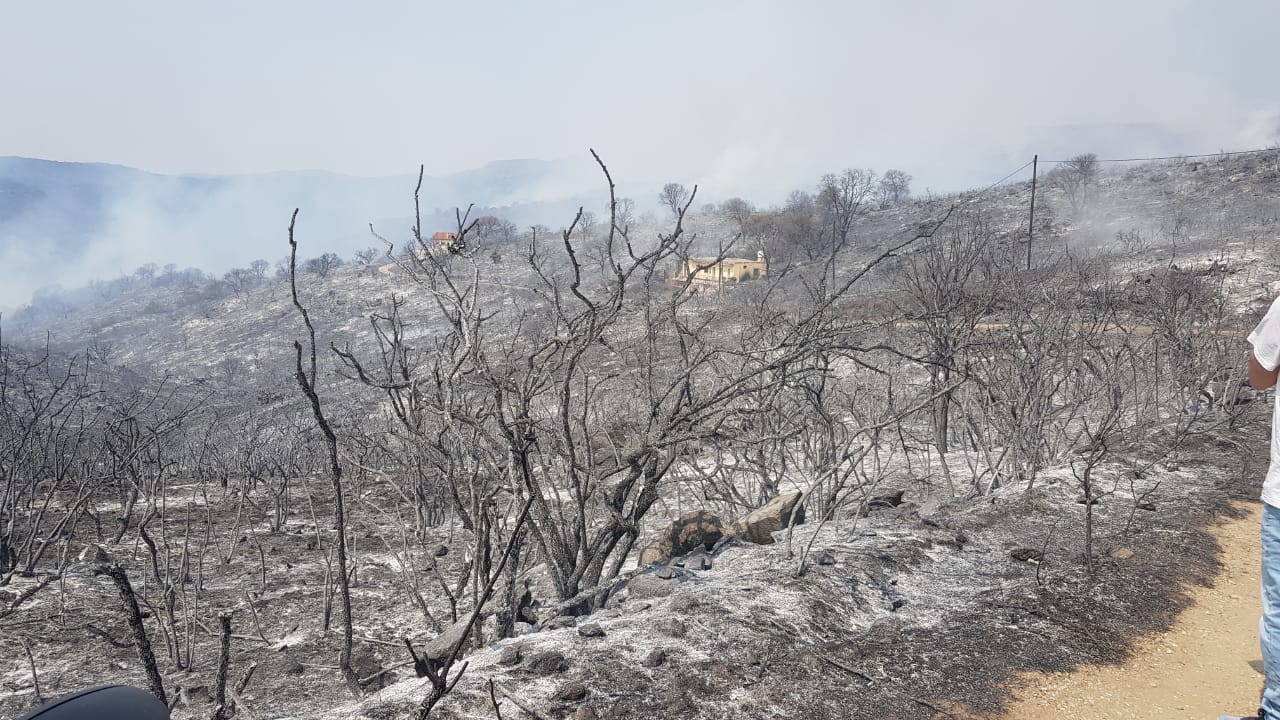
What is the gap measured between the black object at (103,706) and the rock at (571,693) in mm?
1896

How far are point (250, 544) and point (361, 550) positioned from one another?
124 cm

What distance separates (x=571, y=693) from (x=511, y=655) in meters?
0.46

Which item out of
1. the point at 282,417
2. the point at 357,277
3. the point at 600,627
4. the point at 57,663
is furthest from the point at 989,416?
the point at 357,277

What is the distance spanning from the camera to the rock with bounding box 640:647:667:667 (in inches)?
124

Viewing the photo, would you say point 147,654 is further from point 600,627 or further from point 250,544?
point 250,544

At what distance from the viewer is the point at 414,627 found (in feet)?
16.2

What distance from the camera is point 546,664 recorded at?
3.09 metres

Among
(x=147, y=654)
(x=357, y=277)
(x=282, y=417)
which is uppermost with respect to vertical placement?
(x=357, y=277)

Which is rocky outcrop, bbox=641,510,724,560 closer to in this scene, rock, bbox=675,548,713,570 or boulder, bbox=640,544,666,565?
boulder, bbox=640,544,666,565

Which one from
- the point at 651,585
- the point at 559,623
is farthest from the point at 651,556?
the point at 559,623

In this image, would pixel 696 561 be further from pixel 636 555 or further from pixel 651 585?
pixel 636 555

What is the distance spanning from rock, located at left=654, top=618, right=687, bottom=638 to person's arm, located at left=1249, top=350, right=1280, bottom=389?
7.97 feet

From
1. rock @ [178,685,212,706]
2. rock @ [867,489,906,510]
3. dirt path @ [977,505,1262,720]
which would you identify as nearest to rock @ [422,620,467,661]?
rock @ [178,685,212,706]

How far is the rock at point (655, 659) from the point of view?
3.15 metres
